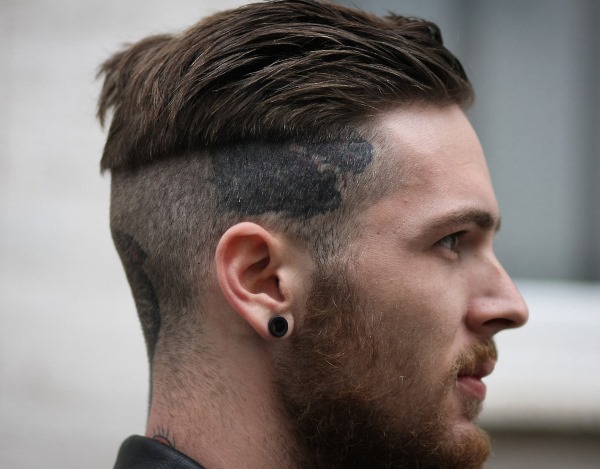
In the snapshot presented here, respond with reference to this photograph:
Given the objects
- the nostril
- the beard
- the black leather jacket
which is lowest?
the black leather jacket

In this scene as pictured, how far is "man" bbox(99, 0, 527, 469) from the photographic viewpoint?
230cm

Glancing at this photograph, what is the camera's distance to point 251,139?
2365mm

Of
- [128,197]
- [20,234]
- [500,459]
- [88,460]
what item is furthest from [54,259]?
[500,459]

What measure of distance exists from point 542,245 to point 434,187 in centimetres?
330

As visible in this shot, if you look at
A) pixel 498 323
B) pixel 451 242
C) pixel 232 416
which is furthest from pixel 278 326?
pixel 498 323

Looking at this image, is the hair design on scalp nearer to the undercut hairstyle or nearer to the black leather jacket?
the undercut hairstyle

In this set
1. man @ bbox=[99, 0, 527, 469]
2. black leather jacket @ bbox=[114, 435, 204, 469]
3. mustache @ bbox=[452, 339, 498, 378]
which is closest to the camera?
black leather jacket @ bbox=[114, 435, 204, 469]

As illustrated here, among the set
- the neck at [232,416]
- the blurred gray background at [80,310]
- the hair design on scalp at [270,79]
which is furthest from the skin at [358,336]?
the blurred gray background at [80,310]

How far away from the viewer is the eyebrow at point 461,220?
7.80 feet

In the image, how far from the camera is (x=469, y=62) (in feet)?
17.7

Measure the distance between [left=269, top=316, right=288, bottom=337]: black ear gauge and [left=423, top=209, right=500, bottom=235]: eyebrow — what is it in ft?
1.55

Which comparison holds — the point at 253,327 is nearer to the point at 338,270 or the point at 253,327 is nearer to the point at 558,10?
the point at 338,270

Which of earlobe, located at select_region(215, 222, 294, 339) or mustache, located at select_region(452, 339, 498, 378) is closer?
earlobe, located at select_region(215, 222, 294, 339)

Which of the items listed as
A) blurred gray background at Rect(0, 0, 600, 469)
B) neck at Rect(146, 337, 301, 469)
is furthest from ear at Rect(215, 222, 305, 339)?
blurred gray background at Rect(0, 0, 600, 469)
